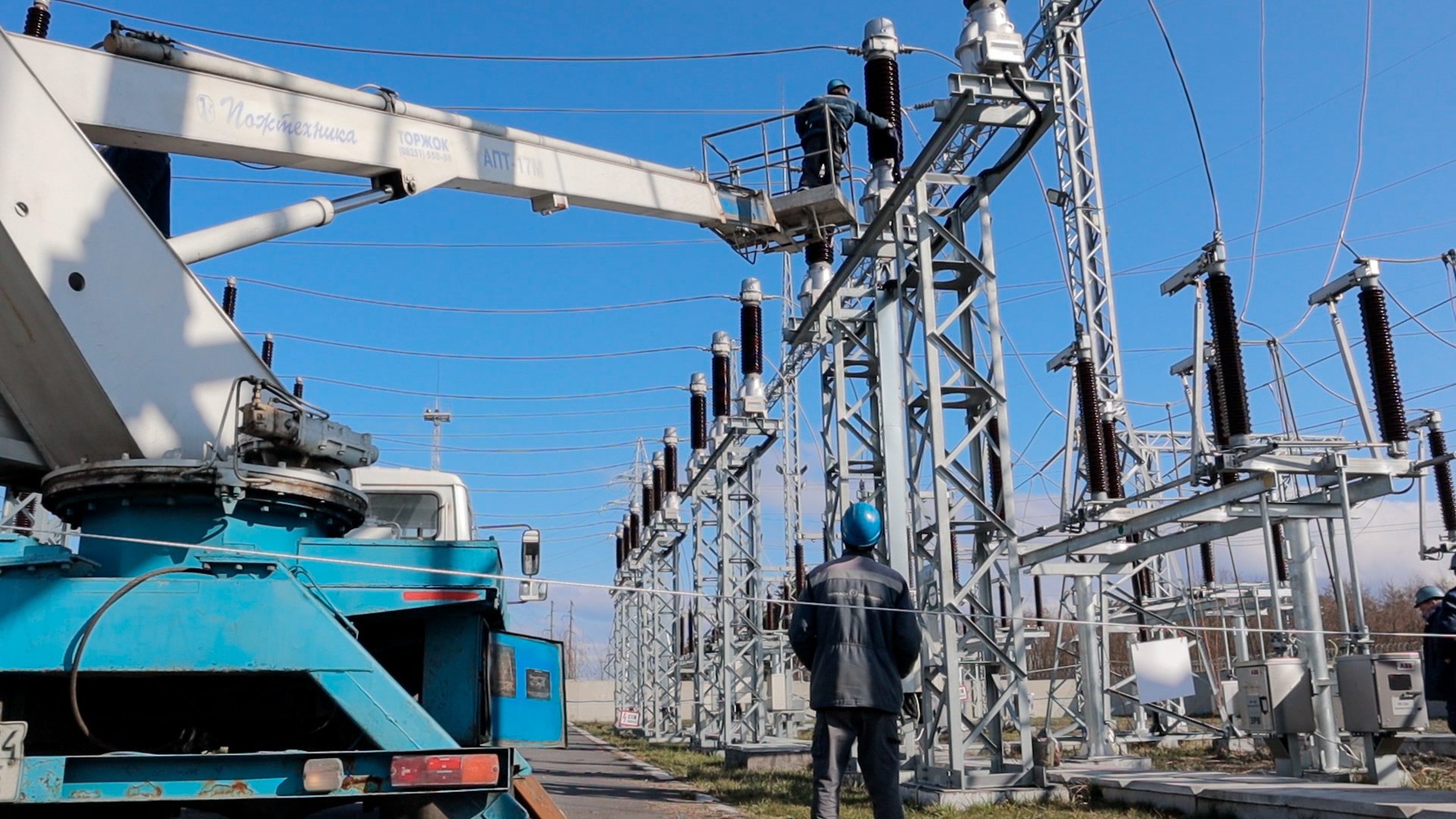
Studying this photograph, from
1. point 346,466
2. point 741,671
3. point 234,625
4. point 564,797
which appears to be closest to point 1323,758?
point 564,797

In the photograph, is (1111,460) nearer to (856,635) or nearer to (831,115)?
(831,115)

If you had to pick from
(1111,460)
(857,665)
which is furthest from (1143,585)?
(857,665)

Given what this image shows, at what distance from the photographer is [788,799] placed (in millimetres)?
12188

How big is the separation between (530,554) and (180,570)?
240 cm

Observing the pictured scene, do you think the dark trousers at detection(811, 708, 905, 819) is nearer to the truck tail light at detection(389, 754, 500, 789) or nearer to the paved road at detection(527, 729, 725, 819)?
the truck tail light at detection(389, 754, 500, 789)

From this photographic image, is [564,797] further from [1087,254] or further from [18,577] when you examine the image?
[1087,254]

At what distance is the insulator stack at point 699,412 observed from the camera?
993 inches

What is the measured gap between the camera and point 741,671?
2578 cm

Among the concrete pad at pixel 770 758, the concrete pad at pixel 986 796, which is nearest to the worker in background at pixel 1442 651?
the concrete pad at pixel 986 796

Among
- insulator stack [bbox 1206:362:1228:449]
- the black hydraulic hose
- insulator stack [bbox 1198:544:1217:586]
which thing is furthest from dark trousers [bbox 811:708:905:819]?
insulator stack [bbox 1198:544:1217:586]

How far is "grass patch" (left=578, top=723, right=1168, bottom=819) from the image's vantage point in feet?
32.6

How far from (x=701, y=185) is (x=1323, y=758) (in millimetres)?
8316

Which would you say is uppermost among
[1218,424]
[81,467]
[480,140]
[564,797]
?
[480,140]

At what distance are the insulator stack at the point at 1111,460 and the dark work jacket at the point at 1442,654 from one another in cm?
721
